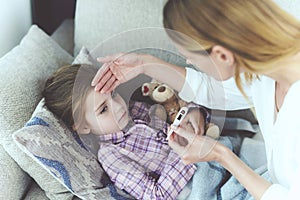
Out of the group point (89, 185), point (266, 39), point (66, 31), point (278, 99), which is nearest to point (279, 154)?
point (278, 99)

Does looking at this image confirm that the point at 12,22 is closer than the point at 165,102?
No

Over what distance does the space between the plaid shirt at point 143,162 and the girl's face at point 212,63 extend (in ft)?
0.60

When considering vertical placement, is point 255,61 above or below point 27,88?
above

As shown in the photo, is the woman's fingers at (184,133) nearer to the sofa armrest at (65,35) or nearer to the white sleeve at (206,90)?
the white sleeve at (206,90)

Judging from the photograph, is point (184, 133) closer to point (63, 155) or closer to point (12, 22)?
point (63, 155)

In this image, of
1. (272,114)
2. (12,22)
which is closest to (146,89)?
(272,114)

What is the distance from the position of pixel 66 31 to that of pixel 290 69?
3.14 ft

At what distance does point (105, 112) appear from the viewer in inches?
40.9

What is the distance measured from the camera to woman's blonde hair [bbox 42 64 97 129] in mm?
1062

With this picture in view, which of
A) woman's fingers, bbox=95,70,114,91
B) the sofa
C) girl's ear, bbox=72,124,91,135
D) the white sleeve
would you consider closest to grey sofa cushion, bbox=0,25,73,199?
the sofa

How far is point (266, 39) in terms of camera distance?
2.64 feet

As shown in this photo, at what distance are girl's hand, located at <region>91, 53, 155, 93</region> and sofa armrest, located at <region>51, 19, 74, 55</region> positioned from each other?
56 cm

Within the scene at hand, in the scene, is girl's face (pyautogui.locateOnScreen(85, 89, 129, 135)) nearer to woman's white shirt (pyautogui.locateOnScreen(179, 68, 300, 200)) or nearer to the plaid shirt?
the plaid shirt

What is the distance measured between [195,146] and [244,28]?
28cm
